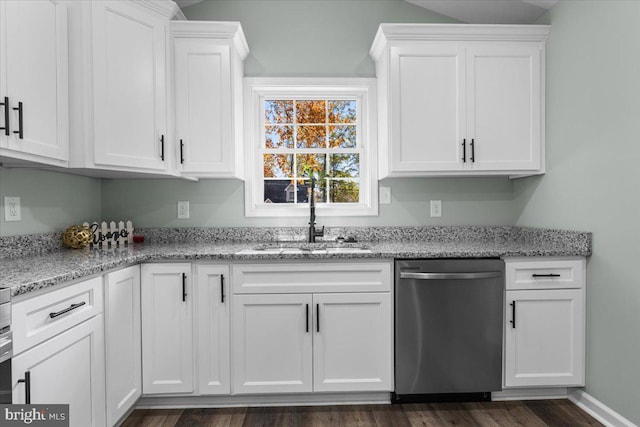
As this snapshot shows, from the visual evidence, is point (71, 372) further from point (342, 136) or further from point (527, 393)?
point (527, 393)

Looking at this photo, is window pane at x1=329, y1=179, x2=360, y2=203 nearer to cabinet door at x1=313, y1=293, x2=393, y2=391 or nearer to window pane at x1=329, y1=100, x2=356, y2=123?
window pane at x1=329, y1=100, x2=356, y2=123

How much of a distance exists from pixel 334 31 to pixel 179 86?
46.4 inches

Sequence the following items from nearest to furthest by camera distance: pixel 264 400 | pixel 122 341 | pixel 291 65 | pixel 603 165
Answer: pixel 122 341
pixel 603 165
pixel 264 400
pixel 291 65

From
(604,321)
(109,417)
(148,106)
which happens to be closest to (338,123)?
(148,106)

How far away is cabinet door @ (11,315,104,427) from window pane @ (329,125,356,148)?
194 cm

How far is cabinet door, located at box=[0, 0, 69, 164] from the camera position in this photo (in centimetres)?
162

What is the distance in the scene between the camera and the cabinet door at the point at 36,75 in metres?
1.62

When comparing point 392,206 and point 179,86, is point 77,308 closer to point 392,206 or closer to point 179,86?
point 179,86

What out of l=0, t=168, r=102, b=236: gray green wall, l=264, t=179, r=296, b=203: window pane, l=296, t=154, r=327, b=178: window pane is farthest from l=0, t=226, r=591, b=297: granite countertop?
l=296, t=154, r=327, b=178: window pane

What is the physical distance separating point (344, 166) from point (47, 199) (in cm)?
192

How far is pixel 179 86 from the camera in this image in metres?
2.53

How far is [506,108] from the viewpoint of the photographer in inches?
102

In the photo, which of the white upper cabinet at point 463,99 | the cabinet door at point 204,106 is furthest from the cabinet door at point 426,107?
the cabinet door at point 204,106

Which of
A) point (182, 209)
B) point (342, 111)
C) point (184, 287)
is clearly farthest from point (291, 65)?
point (184, 287)
